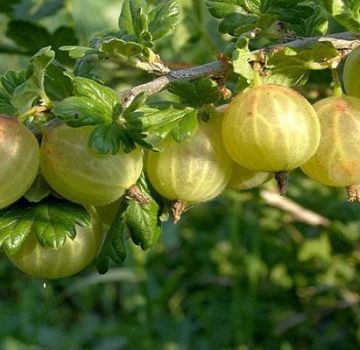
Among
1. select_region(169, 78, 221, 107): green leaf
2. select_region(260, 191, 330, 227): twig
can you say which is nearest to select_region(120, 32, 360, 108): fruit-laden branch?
select_region(169, 78, 221, 107): green leaf

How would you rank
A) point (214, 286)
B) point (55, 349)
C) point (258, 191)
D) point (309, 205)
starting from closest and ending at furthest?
point (258, 191) < point (309, 205) < point (55, 349) < point (214, 286)

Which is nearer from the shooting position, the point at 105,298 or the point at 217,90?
the point at 217,90

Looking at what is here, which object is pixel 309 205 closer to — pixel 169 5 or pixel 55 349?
pixel 55 349

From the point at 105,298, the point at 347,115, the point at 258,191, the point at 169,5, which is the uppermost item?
the point at 169,5

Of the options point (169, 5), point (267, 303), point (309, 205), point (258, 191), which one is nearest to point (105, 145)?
A: point (169, 5)

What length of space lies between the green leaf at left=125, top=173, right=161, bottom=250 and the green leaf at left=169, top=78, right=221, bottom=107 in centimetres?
13

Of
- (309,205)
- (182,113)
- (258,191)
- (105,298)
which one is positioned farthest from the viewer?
(105,298)

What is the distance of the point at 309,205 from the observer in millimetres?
3066

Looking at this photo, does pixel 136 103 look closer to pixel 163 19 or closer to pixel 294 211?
pixel 163 19

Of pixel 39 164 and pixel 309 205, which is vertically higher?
pixel 39 164

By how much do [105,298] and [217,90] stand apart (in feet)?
10.6

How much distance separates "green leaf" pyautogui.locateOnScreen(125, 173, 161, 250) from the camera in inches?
48.4

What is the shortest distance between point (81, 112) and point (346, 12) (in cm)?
37

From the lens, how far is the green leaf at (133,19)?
1.23 metres
